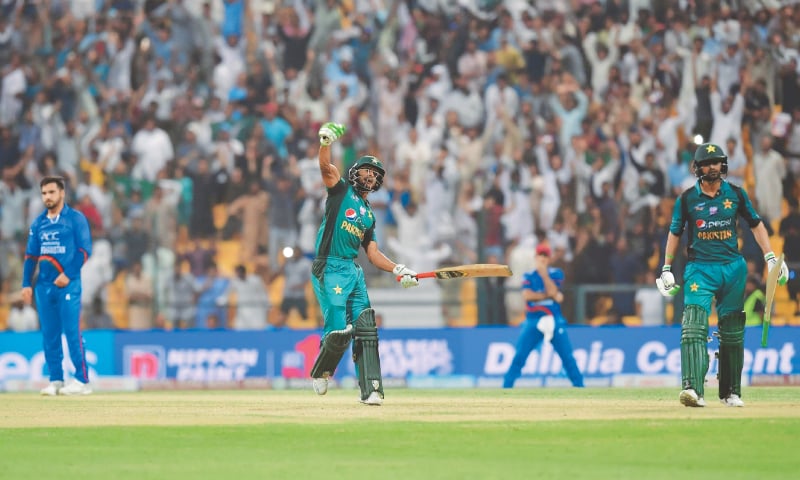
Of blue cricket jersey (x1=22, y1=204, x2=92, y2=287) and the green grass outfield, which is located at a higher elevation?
blue cricket jersey (x1=22, y1=204, x2=92, y2=287)

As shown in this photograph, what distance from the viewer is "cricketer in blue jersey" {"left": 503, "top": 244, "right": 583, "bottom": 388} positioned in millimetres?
20297

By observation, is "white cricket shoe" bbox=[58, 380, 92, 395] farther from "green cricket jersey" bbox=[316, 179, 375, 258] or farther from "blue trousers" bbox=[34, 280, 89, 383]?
"green cricket jersey" bbox=[316, 179, 375, 258]

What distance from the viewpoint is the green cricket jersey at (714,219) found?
13.7 metres

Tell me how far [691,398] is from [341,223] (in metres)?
3.77

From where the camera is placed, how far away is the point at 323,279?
14094mm

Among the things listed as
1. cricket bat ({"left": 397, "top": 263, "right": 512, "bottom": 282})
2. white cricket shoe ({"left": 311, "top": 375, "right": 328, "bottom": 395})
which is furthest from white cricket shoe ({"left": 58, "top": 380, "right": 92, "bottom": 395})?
cricket bat ({"left": 397, "top": 263, "right": 512, "bottom": 282})

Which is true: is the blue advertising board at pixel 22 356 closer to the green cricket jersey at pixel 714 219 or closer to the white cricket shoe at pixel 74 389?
the white cricket shoe at pixel 74 389

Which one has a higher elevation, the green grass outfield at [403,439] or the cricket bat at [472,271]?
the cricket bat at [472,271]

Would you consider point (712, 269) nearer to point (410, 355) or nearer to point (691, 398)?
point (691, 398)

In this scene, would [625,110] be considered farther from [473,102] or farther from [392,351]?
[392,351]

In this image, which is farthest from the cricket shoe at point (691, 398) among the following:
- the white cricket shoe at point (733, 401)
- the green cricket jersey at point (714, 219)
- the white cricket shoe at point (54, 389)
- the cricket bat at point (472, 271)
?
the white cricket shoe at point (54, 389)

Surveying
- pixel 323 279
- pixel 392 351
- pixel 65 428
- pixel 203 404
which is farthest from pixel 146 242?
pixel 65 428

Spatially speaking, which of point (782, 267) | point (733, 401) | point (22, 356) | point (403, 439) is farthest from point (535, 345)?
point (403, 439)

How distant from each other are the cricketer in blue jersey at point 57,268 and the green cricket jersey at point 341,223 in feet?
15.7
